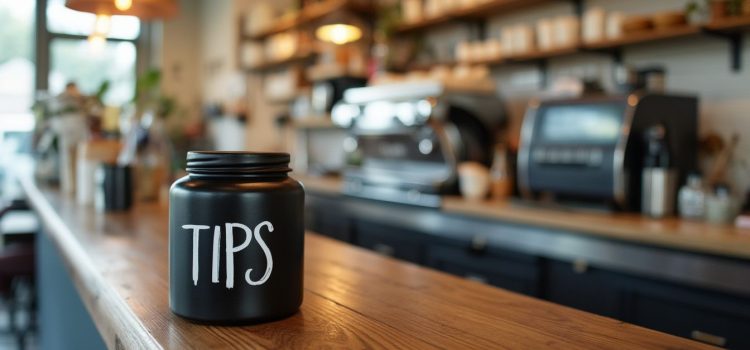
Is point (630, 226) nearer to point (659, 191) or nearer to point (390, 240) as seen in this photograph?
point (659, 191)

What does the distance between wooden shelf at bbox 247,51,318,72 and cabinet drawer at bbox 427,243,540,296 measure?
9.73ft

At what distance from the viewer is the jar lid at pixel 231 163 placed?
72cm

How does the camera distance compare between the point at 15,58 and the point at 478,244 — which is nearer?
the point at 478,244

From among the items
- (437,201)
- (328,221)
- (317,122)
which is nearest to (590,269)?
(437,201)

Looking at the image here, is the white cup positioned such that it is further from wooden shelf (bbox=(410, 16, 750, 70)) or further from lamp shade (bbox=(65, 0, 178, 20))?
lamp shade (bbox=(65, 0, 178, 20))

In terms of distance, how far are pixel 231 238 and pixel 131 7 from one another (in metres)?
1.56

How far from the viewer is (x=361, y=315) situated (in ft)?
2.59

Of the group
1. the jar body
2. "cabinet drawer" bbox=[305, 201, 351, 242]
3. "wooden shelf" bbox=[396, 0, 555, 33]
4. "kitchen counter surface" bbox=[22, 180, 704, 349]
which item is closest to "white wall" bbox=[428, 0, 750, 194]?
"wooden shelf" bbox=[396, 0, 555, 33]

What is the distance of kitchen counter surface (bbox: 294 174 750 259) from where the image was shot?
1.81 m

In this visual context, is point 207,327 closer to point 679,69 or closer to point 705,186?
point 705,186

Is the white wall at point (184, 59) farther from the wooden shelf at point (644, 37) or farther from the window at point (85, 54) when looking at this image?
the wooden shelf at point (644, 37)

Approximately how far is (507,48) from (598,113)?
3.09 ft

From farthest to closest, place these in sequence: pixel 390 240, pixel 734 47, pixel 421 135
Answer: pixel 421 135 < pixel 390 240 < pixel 734 47

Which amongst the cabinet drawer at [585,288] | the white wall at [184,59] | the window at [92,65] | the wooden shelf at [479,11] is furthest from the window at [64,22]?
the cabinet drawer at [585,288]
